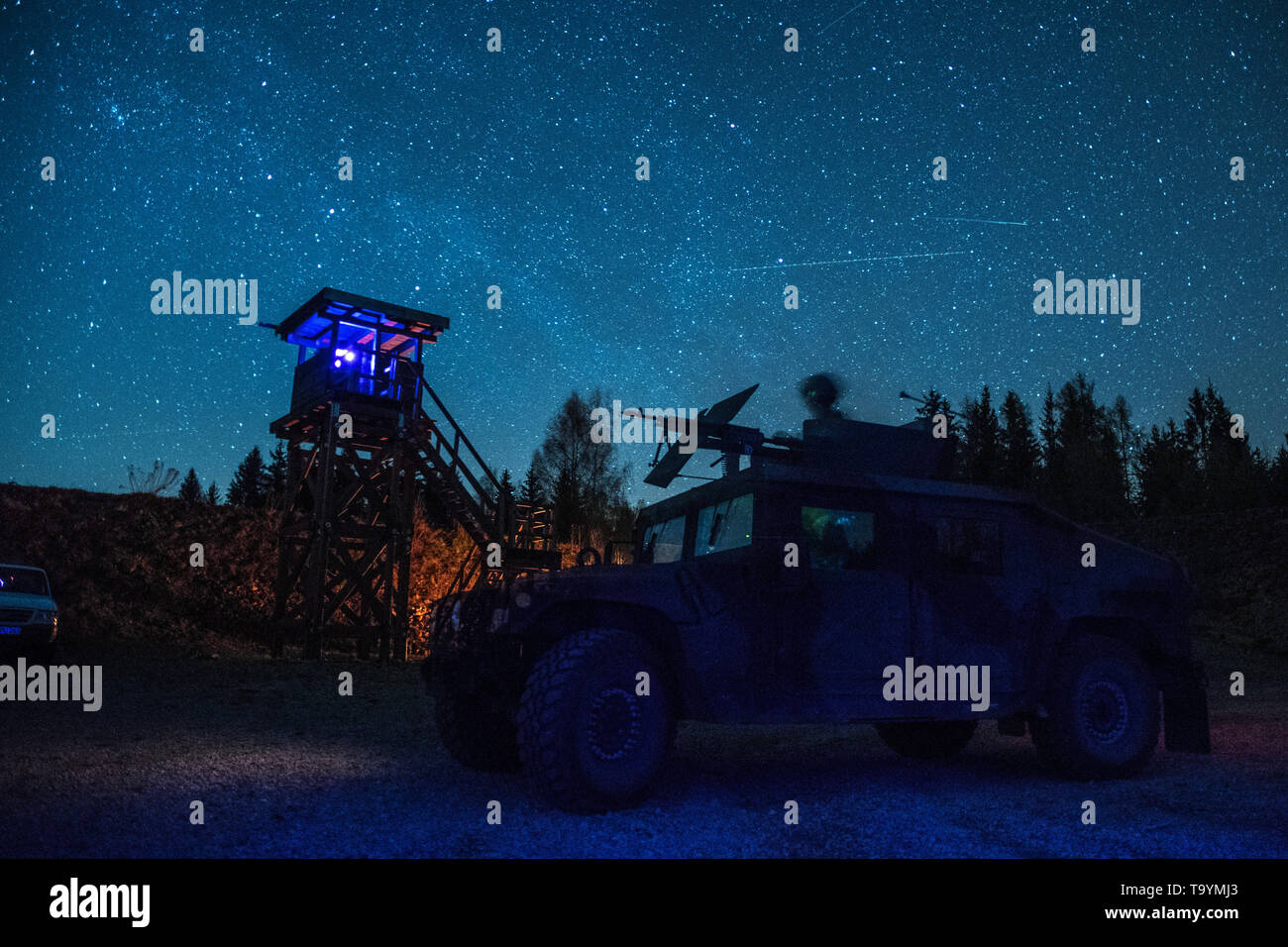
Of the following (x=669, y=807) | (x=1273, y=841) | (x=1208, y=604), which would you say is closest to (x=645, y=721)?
(x=669, y=807)

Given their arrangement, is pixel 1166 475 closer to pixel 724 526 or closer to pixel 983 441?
pixel 983 441

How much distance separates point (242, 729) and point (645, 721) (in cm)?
542

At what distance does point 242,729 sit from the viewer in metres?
8.48

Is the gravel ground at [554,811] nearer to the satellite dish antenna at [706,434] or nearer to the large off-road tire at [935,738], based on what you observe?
the large off-road tire at [935,738]

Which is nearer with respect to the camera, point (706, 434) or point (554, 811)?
point (554, 811)

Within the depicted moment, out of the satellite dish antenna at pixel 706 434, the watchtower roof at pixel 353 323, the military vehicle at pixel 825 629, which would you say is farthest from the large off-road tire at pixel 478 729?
the watchtower roof at pixel 353 323

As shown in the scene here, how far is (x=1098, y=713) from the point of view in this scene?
6.70 m

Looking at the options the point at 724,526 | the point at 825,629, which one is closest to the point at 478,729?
the point at 724,526

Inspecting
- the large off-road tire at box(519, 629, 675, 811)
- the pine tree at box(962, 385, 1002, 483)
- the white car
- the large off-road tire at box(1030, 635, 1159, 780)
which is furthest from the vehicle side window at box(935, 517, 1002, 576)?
the pine tree at box(962, 385, 1002, 483)

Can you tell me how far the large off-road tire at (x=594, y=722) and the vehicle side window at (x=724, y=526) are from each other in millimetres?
1206

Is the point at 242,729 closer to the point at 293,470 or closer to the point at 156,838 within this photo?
the point at 156,838

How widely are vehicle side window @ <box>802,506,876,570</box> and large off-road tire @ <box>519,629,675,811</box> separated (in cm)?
154

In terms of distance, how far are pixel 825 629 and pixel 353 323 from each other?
15.0 m

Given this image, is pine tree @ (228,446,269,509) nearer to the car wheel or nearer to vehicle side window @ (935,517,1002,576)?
the car wheel
